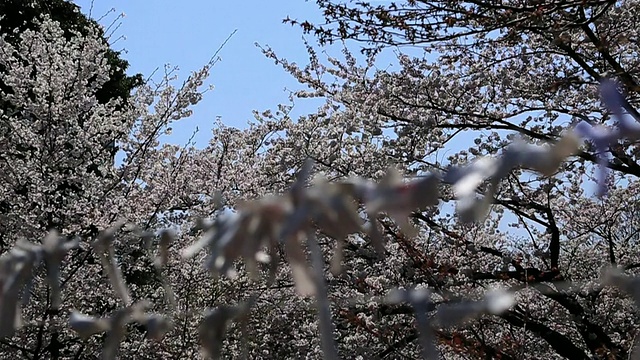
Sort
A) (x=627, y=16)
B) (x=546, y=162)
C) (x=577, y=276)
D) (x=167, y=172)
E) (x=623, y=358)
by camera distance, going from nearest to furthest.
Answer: (x=546, y=162) < (x=623, y=358) < (x=627, y=16) < (x=167, y=172) < (x=577, y=276)

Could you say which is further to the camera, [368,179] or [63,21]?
[63,21]

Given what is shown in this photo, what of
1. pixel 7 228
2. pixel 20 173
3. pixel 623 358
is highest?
pixel 20 173

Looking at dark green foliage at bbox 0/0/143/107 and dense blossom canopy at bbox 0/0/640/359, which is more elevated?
dark green foliage at bbox 0/0/143/107

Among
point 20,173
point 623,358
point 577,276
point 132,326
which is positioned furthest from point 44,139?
point 577,276

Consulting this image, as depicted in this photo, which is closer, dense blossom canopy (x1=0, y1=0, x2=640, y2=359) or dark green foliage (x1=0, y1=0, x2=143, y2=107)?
dense blossom canopy (x1=0, y1=0, x2=640, y2=359)

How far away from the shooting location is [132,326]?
573 cm

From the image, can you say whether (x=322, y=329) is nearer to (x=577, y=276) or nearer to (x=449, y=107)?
(x=449, y=107)

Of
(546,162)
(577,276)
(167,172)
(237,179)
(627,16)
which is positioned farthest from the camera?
(577,276)

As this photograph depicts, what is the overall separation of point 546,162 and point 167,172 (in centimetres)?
646

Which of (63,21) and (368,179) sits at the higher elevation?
(63,21)

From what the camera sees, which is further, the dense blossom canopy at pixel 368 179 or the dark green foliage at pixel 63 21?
the dark green foliage at pixel 63 21

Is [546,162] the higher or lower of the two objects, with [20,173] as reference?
lower

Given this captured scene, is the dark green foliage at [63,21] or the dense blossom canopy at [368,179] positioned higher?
the dark green foliage at [63,21]

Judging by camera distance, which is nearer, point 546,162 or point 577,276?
point 546,162
